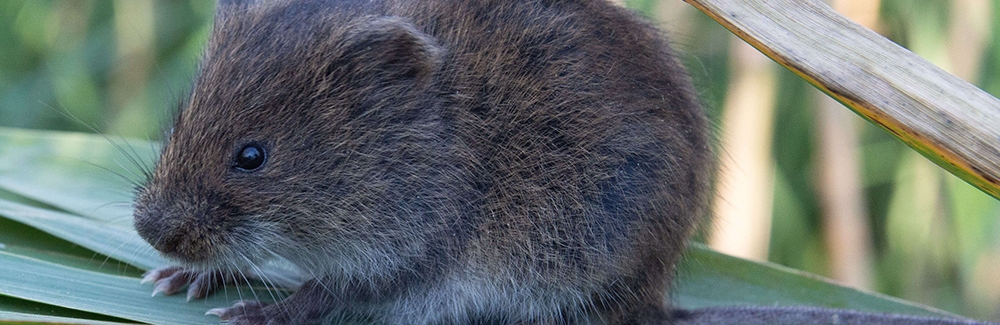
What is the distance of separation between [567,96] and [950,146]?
0.97 metres

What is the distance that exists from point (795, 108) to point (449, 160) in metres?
Result: 3.70

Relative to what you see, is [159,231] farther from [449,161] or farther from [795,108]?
[795,108]

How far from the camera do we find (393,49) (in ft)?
7.52

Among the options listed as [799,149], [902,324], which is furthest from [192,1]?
[902,324]

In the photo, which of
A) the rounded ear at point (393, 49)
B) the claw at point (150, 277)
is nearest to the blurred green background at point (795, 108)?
the claw at point (150, 277)

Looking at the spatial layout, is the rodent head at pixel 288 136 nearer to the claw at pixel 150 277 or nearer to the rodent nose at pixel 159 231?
the rodent nose at pixel 159 231

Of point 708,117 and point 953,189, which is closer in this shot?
point 708,117

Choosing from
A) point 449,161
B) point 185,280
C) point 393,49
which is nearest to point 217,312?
point 185,280

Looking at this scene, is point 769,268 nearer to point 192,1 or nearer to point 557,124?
point 557,124

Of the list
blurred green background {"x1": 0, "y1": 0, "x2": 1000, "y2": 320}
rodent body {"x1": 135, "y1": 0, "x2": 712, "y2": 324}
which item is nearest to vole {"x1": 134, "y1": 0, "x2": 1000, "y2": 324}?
rodent body {"x1": 135, "y1": 0, "x2": 712, "y2": 324}

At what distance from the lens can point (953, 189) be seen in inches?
185

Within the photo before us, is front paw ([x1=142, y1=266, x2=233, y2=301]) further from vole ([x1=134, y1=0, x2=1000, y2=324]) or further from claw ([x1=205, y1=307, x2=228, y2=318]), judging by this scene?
claw ([x1=205, y1=307, x2=228, y2=318])

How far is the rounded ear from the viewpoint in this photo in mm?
2250

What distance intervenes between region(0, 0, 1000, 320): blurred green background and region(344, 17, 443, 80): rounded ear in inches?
89.2
